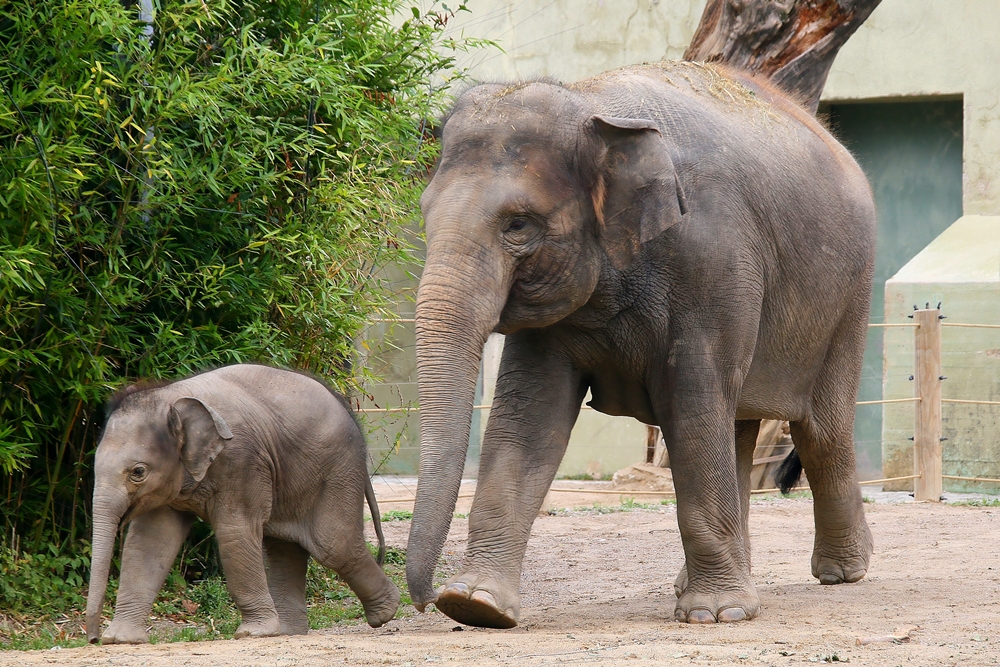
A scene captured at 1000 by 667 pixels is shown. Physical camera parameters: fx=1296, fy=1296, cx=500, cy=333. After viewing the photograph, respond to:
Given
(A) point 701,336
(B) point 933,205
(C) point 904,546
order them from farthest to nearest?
(B) point 933,205, (C) point 904,546, (A) point 701,336

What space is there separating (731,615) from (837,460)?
1.47 metres

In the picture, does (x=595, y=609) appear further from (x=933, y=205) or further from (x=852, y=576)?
(x=933, y=205)

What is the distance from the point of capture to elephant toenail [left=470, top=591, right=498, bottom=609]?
4371 millimetres

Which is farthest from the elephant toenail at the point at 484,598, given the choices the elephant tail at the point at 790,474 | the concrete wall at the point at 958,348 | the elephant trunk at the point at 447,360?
the concrete wall at the point at 958,348

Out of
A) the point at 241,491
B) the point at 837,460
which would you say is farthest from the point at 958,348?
the point at 241,491

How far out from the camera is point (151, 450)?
461cm

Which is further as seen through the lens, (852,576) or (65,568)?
(852,576)

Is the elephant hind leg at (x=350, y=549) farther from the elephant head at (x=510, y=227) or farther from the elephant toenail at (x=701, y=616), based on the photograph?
the elephant toenail at (x=701, y=616)

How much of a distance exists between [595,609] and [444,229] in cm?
217

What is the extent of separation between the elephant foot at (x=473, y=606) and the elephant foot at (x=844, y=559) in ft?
7.06

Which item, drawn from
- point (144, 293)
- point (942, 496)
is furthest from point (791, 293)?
point (942, 496)

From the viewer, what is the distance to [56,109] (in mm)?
4984

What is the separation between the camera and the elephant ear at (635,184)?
4422 mm

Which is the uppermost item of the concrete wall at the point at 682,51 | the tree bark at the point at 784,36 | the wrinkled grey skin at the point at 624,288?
the concrete wall at the point at 682,51
